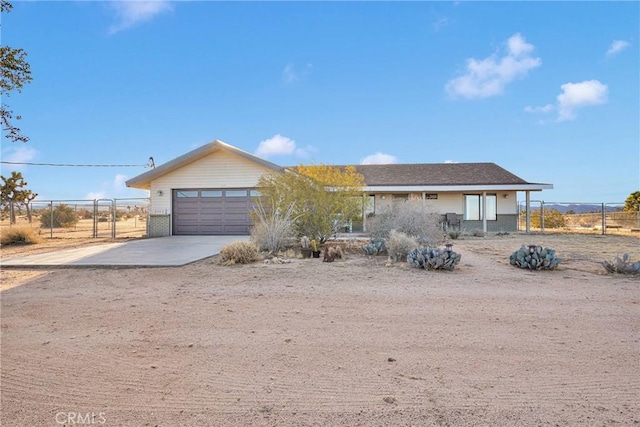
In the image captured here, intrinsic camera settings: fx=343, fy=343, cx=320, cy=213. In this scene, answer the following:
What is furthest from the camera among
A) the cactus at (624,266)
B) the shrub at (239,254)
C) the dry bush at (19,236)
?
the dry bush at (19,236)

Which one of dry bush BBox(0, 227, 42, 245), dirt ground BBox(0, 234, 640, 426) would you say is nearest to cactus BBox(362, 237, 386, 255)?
dirt ground BBox(0, 234, 640, 426)

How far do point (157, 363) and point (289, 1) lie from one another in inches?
558

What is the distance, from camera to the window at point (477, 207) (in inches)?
867

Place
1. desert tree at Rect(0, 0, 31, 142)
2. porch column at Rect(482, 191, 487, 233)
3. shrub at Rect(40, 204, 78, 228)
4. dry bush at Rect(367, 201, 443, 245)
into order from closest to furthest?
desert tree at Rect(0, 0, 31, 142) < dry bush at Rect(367, 201, 443, 245) < porch column at Rect(482, 191, 487, 233) < shrub at Rect(40, 204, 78, 228)

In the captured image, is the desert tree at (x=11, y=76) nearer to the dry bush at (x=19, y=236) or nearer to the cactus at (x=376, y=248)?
the cactus at (x=376, y=248)

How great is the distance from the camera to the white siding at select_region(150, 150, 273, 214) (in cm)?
1820

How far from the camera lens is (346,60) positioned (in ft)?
55.3

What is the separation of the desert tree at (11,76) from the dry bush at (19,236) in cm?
1332

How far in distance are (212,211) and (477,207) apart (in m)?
16.4

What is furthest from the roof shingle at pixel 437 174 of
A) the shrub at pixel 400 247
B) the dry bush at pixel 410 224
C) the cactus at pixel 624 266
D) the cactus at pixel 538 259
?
the cactus at pixel 624 266

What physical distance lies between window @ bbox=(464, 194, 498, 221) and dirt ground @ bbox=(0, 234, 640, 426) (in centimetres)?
1636

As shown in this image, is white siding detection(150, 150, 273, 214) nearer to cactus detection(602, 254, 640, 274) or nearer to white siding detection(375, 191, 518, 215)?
white siding detection(375, 191, 518, 215)

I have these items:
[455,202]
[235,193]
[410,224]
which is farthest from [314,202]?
[455,202]

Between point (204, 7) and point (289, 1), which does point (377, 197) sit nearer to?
point (289, 1)
